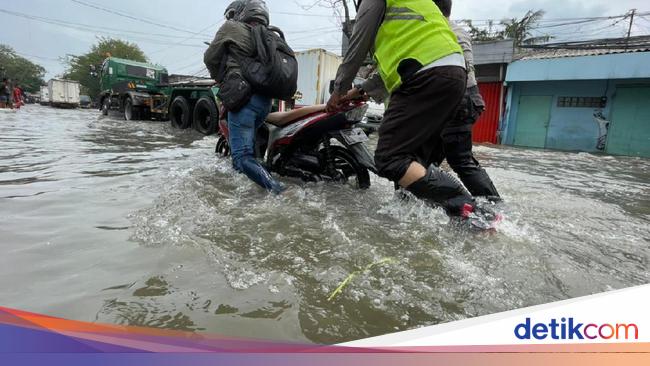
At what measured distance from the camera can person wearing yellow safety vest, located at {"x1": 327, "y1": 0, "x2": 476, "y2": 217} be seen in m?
2.39

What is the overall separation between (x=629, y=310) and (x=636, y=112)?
17.0 metres

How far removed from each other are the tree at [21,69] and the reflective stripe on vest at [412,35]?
76.5 metres

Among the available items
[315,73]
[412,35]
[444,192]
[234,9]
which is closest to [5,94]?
[315,73]

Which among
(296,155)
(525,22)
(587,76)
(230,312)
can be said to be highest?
(525,22)

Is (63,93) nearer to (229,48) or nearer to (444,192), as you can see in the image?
(229,48)

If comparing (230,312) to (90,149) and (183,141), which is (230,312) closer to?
(90,149)

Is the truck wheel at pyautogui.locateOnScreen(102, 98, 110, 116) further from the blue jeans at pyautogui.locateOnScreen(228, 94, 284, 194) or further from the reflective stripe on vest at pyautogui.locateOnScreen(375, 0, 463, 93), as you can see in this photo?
the reflective stripe on vest at pyautogui.locateOnScreen(375, 0, 463, 93)

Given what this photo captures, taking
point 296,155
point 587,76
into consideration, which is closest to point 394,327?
point 296,155

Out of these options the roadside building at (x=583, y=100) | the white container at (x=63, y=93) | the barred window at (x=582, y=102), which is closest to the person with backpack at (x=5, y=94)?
the white container at (x=63, y=93)

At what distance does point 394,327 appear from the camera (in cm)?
155

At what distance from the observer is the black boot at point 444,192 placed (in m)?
2.55

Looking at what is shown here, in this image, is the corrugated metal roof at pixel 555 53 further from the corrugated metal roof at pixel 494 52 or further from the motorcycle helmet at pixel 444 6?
the motorcycle helmet at pixel 444 6

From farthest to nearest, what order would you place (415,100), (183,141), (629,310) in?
(183,141) < (415,100) < (629,310)

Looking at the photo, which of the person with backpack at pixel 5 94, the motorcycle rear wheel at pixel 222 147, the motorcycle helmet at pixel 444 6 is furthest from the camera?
the person with backpack at pixel 5 94
